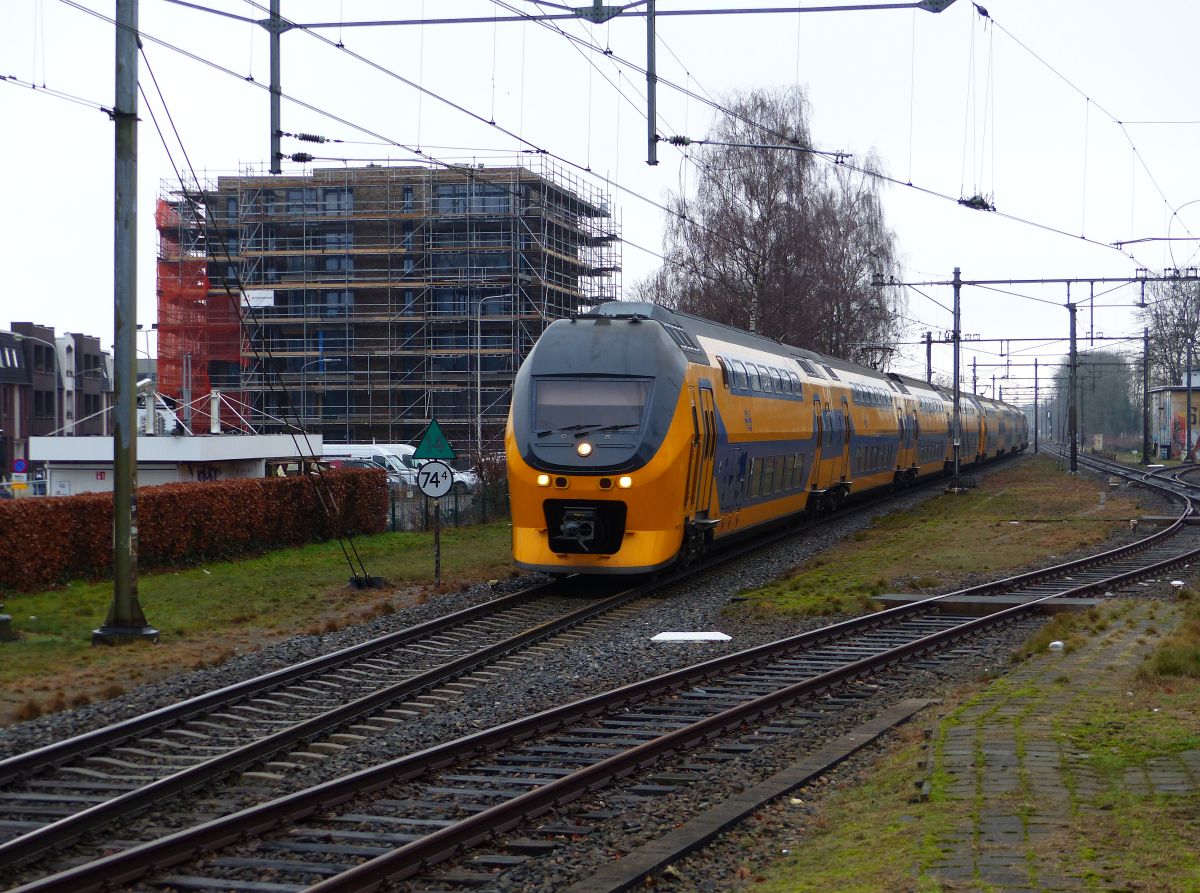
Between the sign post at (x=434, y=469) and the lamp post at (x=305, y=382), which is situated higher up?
the lamp post at (x=305, y=382)

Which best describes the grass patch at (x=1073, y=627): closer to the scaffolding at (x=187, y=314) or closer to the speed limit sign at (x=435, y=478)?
the speed limit sign at (x=435, y=478)

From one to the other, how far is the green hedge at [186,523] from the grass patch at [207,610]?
43cm

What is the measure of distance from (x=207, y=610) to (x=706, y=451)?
7294mm

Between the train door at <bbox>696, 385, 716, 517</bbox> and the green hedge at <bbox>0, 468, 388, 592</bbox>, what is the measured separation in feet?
22.2

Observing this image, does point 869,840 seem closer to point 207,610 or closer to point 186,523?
point 207,610


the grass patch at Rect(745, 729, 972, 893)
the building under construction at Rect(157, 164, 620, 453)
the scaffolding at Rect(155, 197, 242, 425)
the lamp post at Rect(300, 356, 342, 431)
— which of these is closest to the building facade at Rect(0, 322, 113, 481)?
the scaffolding at Rect(155, 197, 242, 425)

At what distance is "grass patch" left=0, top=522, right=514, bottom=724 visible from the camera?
43.5ft

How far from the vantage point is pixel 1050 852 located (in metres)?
6.61

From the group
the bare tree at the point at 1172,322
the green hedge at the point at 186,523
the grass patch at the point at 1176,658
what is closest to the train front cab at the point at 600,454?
the green hedge at the point at 186,523

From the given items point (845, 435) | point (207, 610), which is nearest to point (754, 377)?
point (845, 435)

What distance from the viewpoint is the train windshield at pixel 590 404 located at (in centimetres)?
1861

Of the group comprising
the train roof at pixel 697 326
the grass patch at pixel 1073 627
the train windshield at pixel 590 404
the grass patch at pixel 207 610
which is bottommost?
the grass patch at pixel 207 610

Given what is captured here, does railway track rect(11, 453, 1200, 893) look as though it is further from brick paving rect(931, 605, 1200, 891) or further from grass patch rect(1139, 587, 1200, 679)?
grass patch rect(1139, 587, 1200, 679)

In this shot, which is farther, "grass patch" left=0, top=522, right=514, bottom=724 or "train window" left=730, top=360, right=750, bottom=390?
"train window" left=730, top=360, right=750, bottom=390
